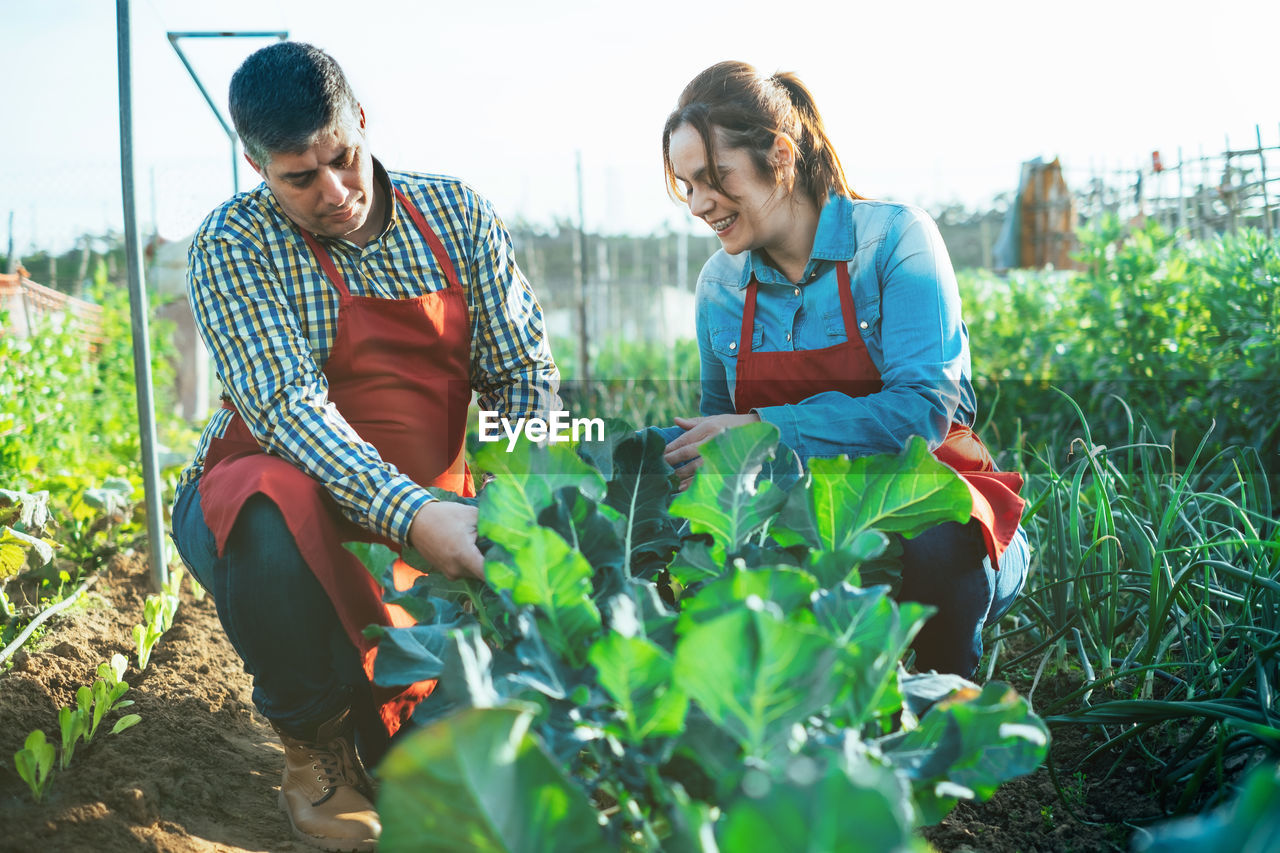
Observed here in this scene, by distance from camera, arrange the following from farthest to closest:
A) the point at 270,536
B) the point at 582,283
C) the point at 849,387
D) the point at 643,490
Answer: the point at 582,283, the point at 849,387, the point at 270,536, the point at 643,490

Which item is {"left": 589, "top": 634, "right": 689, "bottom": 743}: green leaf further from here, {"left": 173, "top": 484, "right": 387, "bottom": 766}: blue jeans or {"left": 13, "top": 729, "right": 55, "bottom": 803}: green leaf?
{"left": 13, "top": 729, "right": 55, "bottom": 803}: green leaf

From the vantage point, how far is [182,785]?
1432mm

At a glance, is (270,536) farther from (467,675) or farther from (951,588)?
(951,588)

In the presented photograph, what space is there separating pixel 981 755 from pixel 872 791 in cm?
35

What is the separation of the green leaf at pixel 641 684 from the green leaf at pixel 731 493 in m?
0.26

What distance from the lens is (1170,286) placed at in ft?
11.7

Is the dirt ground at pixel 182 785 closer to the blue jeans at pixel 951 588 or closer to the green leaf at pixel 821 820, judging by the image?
the blue jeans at pixel 951 588

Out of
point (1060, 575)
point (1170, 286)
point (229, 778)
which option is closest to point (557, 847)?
point (229, 778)

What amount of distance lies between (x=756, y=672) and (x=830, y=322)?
1104mm

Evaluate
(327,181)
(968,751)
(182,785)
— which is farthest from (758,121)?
(182,785)

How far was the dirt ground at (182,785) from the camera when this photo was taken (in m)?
1.23

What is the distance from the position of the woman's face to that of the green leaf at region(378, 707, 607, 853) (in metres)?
1.19

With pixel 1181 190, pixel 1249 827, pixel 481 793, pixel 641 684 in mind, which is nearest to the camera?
pixel 1249 827

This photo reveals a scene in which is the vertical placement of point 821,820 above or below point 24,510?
above
